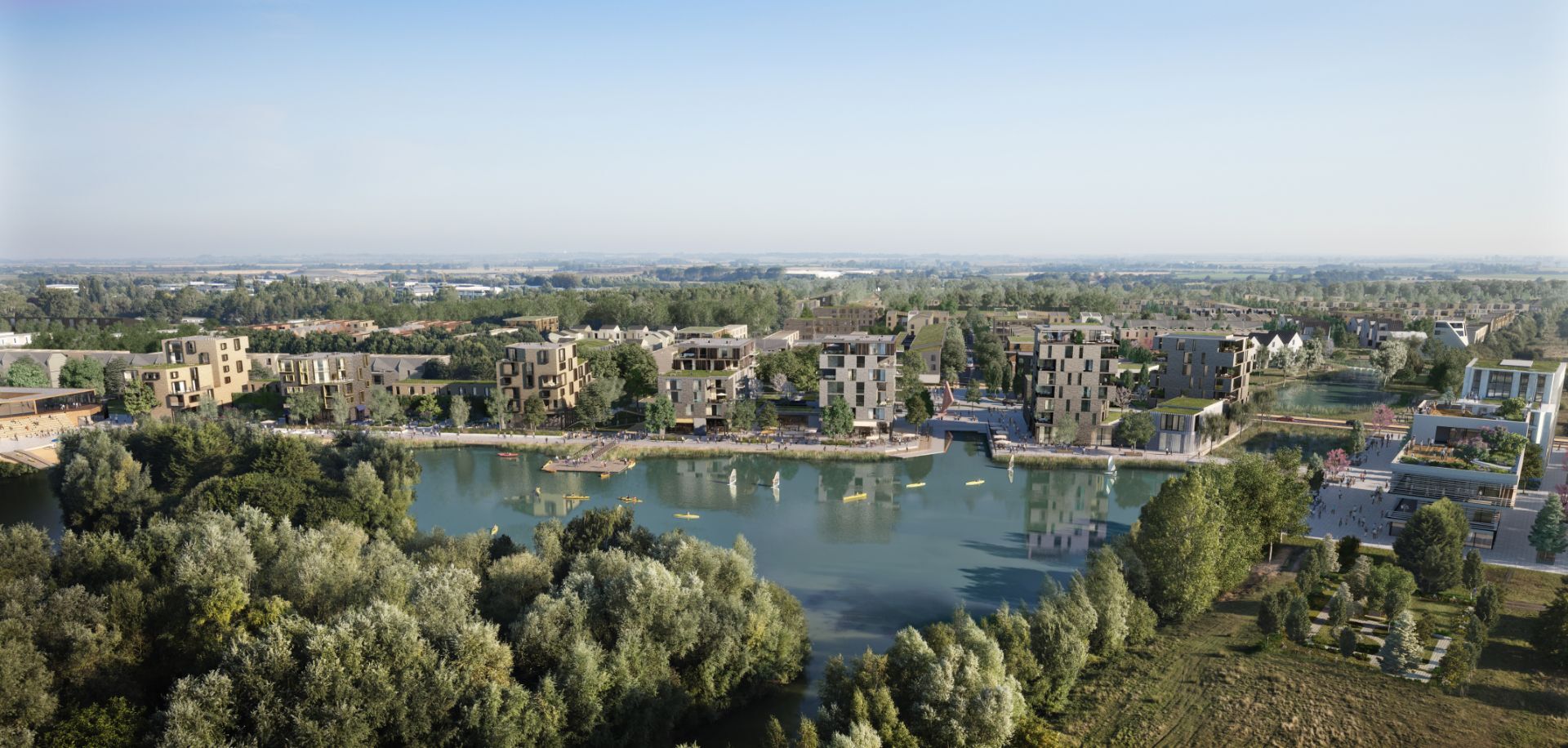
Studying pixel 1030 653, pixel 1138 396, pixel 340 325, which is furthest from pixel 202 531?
pixel 340 325

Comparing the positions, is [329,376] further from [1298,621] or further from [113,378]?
[1298,621]

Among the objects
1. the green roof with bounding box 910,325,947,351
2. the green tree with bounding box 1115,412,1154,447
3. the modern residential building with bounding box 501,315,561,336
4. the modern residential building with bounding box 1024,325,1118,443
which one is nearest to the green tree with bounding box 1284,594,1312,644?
the green tree with bounding box 1115,412,1154,447

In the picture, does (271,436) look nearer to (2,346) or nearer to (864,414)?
(864,414)

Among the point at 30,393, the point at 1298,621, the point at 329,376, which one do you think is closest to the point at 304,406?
the point at 329,376

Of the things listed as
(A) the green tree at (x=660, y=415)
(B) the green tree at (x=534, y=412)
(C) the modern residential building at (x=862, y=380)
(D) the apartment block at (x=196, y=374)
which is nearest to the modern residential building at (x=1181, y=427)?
(C) the modern residential building at (x=862, y=380)

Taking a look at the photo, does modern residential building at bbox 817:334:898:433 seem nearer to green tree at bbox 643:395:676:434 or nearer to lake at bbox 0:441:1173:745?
lake at bbox 0:441:1173:745

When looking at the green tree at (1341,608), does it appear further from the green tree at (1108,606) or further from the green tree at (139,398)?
the green tree at (139,398)
